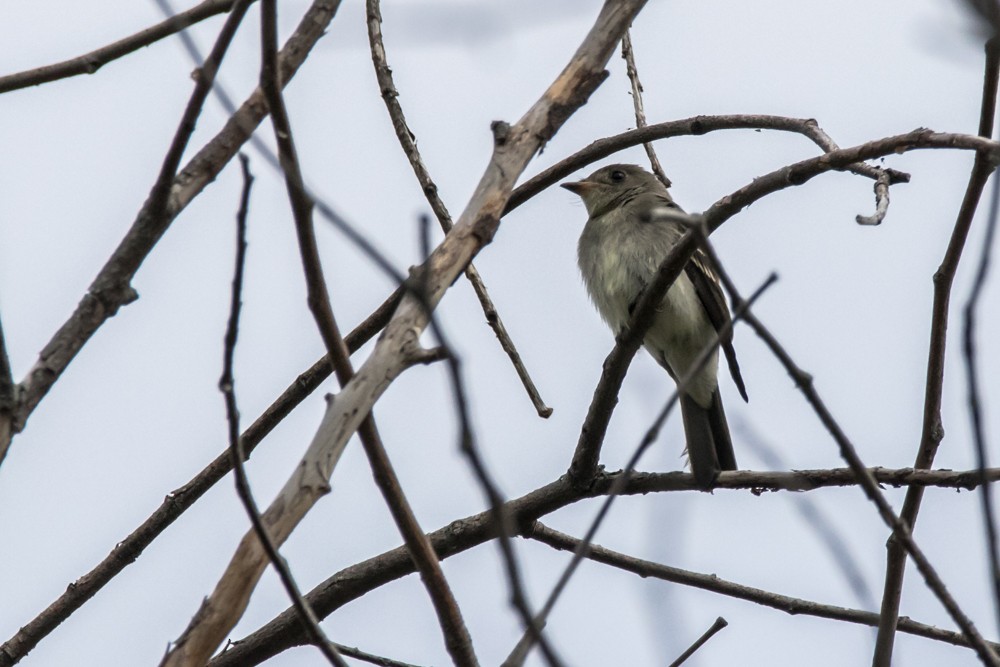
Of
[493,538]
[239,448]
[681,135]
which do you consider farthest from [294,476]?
[681,135]

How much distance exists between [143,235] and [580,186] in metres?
5.45

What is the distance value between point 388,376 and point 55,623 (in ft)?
6.08

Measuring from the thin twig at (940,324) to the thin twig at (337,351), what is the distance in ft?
3.41

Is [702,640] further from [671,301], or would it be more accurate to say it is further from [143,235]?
[671,301]

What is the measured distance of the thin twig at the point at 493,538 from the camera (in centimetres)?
363

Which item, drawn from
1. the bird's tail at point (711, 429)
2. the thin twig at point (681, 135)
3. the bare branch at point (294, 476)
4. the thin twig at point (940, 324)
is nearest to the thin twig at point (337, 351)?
the bare branch at point (294, 476)

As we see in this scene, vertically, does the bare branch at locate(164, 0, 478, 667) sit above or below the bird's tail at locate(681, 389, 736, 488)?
below

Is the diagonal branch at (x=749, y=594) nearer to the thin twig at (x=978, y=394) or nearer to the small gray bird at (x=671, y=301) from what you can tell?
the thin twig at (x=978, y=394)

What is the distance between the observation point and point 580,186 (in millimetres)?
7637

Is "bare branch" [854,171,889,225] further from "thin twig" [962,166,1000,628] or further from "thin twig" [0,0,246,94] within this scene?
"thin twig" [0,0,246,94]

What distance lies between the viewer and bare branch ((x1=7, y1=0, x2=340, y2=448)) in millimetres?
2200

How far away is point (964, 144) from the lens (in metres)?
2.79

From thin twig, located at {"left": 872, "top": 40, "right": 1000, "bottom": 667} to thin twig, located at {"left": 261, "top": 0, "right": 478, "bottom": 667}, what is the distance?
1.04 meters

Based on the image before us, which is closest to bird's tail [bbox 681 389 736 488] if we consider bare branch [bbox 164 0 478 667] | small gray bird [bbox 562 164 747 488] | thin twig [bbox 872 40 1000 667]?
small gray bird [bbox 562 164 747 488]
